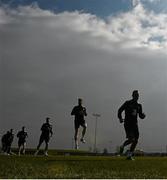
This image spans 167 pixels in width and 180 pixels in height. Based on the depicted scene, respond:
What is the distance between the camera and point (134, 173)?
14703 mm

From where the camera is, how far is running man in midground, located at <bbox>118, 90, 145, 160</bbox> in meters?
20.3

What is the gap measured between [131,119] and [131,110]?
1.29 feet

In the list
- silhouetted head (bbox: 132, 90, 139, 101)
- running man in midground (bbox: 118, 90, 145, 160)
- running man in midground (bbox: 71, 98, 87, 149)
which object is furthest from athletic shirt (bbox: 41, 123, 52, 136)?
silhouetted head (bbox: 132, 90, 139, 101)

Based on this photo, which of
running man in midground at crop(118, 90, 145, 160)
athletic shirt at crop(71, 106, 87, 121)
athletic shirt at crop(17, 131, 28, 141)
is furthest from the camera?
athletic shirt at crop(17, 131, 28, 141)

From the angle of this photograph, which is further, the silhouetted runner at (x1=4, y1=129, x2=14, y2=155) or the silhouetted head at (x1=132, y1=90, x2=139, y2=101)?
the silhouetted runner at (x1=4, y1=129, x2=14, y2=155)

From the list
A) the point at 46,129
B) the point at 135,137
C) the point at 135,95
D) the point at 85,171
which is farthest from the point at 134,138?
the point at 46,129

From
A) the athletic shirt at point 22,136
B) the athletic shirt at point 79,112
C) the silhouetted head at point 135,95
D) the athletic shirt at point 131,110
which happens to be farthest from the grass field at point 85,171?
the athletic shirt at point 22,136

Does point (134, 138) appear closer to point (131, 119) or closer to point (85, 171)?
point (131, 119)

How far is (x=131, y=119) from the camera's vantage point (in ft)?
66.9

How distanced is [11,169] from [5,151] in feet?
83.2

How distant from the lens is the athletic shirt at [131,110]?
20422mm

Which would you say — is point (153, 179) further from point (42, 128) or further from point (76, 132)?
point (42, 128)

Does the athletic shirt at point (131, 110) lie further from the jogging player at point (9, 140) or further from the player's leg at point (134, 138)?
the jogging player at point (9, 140)

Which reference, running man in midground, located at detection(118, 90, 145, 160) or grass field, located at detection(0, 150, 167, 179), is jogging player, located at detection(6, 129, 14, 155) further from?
grass field, located at detection(0, 150, 167, 179)
